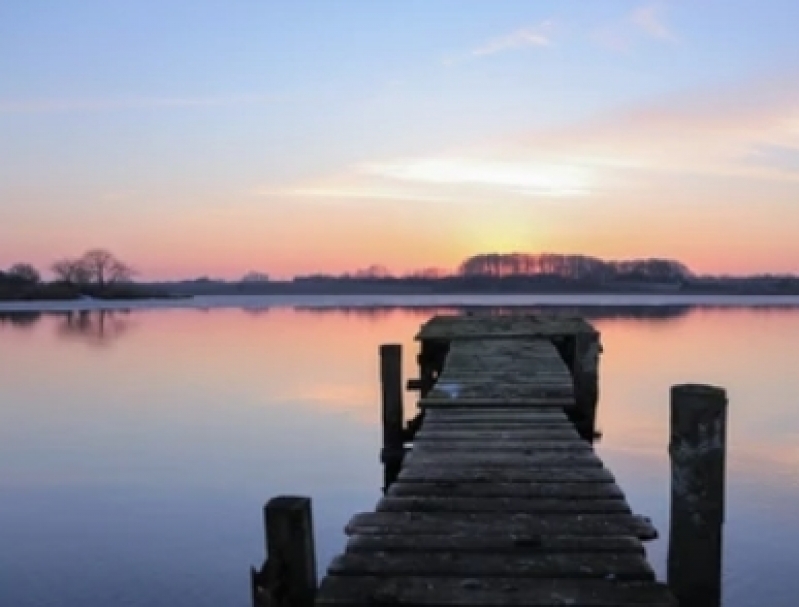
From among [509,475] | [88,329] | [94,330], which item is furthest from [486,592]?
[88,329]

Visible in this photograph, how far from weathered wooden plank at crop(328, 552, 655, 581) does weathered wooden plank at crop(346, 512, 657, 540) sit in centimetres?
36

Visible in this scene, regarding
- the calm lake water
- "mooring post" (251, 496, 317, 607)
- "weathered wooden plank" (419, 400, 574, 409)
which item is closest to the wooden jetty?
"mooring post" (251, 496, 317, 607)

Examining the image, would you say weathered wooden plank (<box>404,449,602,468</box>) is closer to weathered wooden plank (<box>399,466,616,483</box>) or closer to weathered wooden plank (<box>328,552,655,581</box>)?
weathered wooden plank (<box>399,466,616,483</box>)

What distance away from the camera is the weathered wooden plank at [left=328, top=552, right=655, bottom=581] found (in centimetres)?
400

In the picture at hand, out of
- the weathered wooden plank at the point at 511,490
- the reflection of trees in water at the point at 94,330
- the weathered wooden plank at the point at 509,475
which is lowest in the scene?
the reflection of trees in water at the point at 94,330

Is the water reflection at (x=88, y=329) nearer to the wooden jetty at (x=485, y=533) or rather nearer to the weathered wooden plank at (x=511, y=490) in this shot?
the wooden jetty at (x=485, y=533)

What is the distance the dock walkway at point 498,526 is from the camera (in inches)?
150

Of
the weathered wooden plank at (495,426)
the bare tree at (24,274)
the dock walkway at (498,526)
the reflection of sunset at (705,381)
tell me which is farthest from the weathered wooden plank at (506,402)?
the bare tree at (24,274)

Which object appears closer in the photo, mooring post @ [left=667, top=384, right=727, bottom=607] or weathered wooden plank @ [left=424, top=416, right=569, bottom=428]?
mooring post @ [left=667, top=384, right=727, bottom=607]

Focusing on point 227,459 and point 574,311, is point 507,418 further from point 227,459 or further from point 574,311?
point 574,311

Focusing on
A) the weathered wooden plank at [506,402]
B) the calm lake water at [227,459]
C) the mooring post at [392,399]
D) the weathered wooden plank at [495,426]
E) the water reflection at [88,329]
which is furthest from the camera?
the water reflection at [88,329]

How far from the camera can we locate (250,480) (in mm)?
14492

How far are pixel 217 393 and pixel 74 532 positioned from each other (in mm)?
13810

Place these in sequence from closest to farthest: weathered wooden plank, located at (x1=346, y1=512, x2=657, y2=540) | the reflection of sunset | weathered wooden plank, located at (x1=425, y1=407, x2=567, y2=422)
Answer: weathered wooden plank, located at (x1=346, y1=512, x2=657, y2=540) < weathered wooden plank, located at (x1=425, y1=407, x2=567, y2=422) < the reflection of sunset
